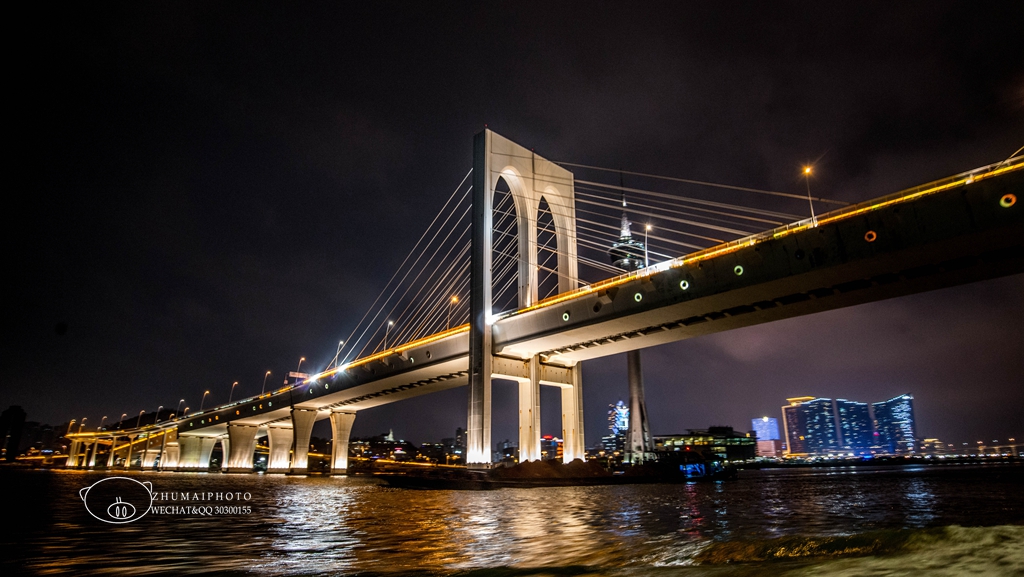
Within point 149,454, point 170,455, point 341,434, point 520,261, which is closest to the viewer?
point 520,261

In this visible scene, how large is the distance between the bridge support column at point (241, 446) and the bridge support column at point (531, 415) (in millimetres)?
66675

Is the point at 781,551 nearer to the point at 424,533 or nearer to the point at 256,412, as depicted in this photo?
the point at 424,533

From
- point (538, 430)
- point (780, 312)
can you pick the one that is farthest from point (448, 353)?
point (780, 312)

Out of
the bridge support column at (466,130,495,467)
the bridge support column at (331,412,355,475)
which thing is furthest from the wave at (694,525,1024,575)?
the bridge support column at (331,412,355,475)

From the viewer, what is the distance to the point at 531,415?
142ft

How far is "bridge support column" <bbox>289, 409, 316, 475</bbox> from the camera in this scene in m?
76.9

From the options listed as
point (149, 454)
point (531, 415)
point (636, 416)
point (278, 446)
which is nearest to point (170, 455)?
point (149, 454)

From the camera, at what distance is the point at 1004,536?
443 cm

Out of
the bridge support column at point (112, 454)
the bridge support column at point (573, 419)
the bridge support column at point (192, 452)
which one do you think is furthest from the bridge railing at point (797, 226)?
the bridge support column at point (112, 454)

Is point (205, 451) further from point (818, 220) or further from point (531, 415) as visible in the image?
point (818, 220)

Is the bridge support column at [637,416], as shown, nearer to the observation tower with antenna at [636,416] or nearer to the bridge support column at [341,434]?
the observation tower with antenna at [636,416]

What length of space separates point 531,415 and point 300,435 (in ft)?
154

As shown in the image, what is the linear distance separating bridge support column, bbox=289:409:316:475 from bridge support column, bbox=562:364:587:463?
44728 mm

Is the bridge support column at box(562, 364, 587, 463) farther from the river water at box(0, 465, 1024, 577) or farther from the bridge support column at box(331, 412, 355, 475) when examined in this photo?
the bridge support column at box(331, 412, 355, 475)
